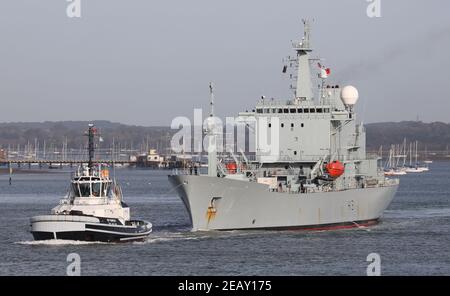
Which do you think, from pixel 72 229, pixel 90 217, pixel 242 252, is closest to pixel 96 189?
pixel 90 217

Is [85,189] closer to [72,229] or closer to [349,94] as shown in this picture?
[72,229]

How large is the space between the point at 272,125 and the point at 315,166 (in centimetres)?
344

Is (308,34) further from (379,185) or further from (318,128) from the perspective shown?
(379,185)

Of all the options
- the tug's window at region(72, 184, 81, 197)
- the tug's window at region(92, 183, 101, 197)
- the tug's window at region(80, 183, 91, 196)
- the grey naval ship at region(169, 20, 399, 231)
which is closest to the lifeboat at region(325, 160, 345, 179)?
the grey naval ship at region(169, 20, 399, 231)

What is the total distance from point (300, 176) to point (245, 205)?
20.6 feet

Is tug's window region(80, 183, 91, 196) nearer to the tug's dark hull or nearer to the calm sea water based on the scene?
the tug's dark hull

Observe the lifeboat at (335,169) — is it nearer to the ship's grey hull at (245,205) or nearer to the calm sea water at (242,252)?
the ship's grey hull at (245,205)

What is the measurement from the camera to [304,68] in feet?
205

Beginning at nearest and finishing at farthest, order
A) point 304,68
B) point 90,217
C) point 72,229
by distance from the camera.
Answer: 1. point 72,229
2. point 90,217
3. point 304,68

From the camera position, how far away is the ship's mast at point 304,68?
62031mm

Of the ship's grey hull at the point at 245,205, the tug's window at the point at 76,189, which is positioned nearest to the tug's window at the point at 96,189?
the tug's window at the point at 76,189
